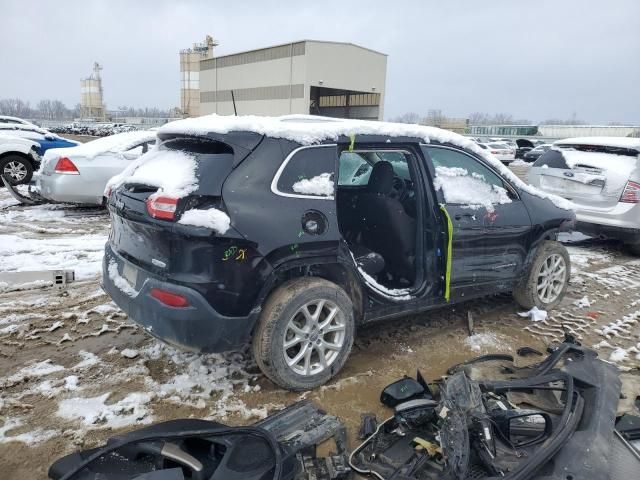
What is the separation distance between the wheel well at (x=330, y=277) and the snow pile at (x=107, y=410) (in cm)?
99

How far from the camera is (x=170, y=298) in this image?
285 cm

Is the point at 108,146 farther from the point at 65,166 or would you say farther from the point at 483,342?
the point at 483,342

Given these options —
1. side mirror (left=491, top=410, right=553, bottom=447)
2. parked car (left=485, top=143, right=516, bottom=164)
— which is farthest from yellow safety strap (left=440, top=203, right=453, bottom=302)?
parked car (left=485, top=143, right=516, bottom=164)

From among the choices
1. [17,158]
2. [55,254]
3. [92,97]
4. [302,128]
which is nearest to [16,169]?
[17,158]

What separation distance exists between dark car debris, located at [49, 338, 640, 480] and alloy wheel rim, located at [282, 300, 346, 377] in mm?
364

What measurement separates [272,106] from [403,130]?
150 feet

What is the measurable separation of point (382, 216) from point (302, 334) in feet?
4.73

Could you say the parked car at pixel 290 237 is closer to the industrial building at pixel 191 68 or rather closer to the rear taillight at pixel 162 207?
the rear taillight at pixel 162 207

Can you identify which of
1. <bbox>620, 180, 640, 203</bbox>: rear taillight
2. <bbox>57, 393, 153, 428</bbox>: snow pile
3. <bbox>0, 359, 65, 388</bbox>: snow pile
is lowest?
<bbox>57, 393, 153, 428</bbox>: snow pile

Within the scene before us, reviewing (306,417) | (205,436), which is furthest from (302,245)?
(205,436)

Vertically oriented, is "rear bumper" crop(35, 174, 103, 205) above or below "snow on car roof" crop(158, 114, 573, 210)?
below

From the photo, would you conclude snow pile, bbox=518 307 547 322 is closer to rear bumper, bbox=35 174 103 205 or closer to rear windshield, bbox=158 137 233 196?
rear windshield, bbox=158 137 233 196

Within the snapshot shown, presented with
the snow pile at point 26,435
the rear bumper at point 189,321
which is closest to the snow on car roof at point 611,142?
the rear bumper at point 189,321

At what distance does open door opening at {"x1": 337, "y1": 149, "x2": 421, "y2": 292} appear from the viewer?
4012 mm
